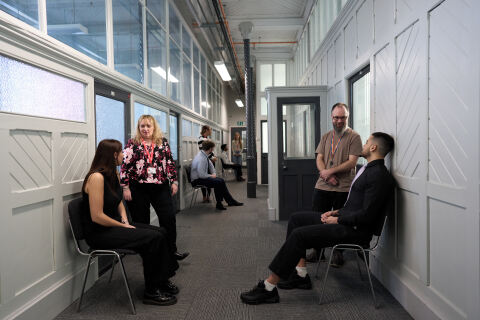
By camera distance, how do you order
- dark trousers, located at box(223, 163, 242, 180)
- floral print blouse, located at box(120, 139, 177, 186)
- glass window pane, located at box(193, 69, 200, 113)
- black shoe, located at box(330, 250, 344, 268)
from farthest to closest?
dark trousers, located at box(223, 163, 242, 180), glass window pane, located at box(193, 69, 200, 113), black shoe, located at box(330, 250, 344, 268), floral print blouse, located at box(120, 139, 177, 186)

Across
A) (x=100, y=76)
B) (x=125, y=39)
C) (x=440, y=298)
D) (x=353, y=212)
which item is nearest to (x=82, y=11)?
(x=100, y=76)

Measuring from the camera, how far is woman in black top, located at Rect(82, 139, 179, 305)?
7.59 feet

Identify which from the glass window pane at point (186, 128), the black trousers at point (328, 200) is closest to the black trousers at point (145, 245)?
the black trousers at point (328, 200)

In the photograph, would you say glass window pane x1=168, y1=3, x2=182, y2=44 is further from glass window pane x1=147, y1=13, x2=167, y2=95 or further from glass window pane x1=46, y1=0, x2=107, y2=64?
glass window pane x1=46, y1=0, x2=107, y2=64

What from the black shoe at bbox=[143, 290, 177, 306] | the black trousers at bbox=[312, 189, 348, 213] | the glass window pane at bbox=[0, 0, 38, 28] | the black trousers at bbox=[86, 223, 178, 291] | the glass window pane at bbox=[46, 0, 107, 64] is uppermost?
the glass window pane at bbox=[46, 0, 107, 64]

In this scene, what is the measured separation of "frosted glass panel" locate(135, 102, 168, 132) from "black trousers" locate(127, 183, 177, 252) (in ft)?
4.25

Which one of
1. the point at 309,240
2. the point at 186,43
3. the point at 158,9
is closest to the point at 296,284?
the point at 309,240

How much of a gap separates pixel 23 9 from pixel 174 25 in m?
4.28

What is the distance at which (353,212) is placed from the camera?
97.4 inches

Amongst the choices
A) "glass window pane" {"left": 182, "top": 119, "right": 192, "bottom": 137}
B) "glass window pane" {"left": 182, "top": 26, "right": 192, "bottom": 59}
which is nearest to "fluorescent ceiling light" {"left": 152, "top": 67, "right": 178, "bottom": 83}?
"glass window pane" {"left": 182, "top": 119, "right": 192, "bottom": 137}

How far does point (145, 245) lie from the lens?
7.77 ft

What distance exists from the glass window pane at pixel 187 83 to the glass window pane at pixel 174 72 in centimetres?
45

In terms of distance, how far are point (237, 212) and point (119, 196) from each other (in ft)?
11.5

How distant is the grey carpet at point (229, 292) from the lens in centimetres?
229
